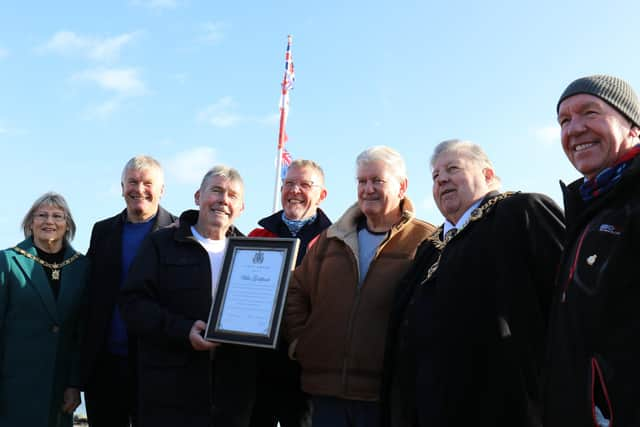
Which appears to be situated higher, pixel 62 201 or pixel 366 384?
pixel 62 201

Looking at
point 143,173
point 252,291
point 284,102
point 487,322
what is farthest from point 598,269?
point 284,102

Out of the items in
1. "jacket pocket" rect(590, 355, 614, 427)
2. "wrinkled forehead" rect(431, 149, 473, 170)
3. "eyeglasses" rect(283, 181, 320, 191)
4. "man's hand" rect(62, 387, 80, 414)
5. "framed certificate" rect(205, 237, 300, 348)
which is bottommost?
"man's hand" rect(62, 387, 80, 414)

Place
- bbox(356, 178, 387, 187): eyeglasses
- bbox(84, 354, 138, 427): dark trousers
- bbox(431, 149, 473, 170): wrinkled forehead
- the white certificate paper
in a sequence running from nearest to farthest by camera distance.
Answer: bbox(431, 149, 473, 170): wrinkled forehead → the white certificate paper → bbox(356, 178, 387, 187): eyeglasses → bbox(84, 354, 138, 427): dark trousers

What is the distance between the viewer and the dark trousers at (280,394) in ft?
16.6


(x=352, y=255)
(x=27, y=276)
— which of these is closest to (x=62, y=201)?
(x=27, y=276)

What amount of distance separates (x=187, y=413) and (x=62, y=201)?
8.22 feet

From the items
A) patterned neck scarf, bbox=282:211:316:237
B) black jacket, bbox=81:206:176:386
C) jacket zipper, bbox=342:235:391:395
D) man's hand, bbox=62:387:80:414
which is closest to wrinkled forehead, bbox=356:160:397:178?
jacket zipper, bbox=342:235:391:395

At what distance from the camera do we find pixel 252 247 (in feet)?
14.8

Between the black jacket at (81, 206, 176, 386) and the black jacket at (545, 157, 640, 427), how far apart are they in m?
3.67

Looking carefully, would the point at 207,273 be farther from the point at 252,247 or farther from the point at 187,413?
the point at 187,413

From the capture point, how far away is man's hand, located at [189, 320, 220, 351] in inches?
169

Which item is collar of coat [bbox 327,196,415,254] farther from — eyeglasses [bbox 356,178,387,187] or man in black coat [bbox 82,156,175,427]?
man in black coat [bbox 82,156,175,427]

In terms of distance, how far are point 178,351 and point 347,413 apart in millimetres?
1291

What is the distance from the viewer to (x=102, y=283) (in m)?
5.46
